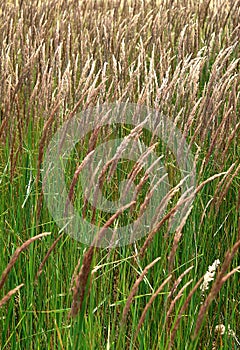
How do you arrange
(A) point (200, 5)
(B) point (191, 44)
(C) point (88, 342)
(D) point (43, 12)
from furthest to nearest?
(A) point (200, 5)
(D) point (43, 12)
(B) point (191, 44)
(C) point (88, 342)

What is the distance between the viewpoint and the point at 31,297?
5.29 feet

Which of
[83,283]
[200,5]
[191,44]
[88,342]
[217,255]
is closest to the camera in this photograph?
[83,283]

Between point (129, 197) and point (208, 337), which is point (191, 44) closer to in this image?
point (129, 197)

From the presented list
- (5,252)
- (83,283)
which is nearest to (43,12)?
(5,252)

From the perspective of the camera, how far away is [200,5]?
361 centimetres

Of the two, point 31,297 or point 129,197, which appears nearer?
point 31,297

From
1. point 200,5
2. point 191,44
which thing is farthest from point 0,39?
point 200,5

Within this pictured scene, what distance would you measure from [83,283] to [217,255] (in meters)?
1.06

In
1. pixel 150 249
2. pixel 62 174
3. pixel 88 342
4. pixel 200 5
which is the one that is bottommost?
pixel 88 342

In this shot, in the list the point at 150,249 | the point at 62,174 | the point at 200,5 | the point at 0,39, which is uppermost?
the point at 200,5

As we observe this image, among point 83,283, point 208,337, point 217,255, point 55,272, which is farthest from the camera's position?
point 217,255

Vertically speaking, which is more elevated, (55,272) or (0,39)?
(0,39)

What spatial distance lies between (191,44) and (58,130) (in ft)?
3.02

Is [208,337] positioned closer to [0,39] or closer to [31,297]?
[31,297]
